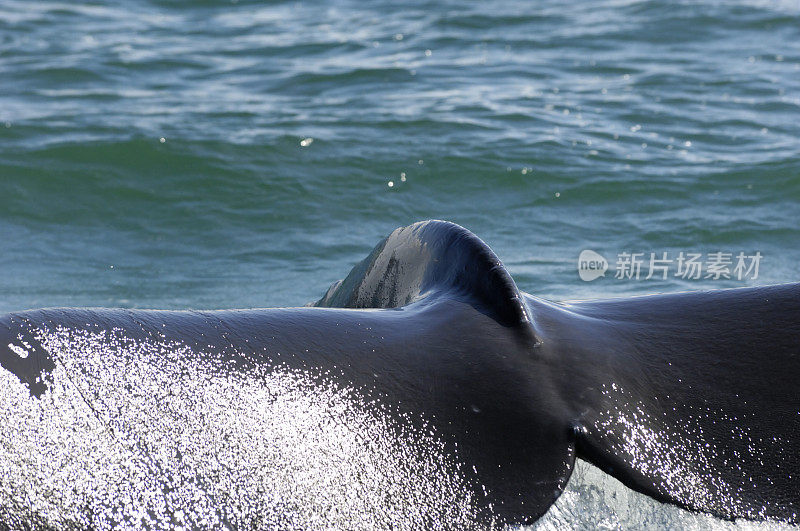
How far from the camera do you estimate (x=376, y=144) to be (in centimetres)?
1141

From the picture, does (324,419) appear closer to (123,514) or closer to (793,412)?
(123,514)

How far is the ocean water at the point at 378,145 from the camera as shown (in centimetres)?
877

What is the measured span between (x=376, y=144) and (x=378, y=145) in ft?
0.11

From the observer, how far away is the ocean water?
877cm

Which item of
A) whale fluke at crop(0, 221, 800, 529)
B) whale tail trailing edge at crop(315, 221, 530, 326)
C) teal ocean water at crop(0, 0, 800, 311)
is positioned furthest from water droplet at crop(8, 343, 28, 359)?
teal ocean water at crop(0, 0, 800, 311)

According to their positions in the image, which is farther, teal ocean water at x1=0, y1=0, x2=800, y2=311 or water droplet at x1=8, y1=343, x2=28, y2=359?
teal ocean water at x1=0, y1=0, x2=800, y2=311

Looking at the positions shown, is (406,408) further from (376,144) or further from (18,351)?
(376,144)

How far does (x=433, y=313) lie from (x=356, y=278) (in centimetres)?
111

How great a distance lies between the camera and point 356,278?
11.6 feet

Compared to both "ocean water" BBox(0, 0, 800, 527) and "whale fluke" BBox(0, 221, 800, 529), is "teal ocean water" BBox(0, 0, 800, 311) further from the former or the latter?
"whale fluke" BBox(0, 221, 800, 529)

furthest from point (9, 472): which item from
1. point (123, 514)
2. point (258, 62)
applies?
point (258, 62)

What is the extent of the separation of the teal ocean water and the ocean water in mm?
31

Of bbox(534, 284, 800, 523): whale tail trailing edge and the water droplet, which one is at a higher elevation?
the water droplet

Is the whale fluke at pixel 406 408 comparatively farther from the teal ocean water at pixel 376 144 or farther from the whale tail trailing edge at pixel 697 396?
the teal ocean water at pixel 376 144
